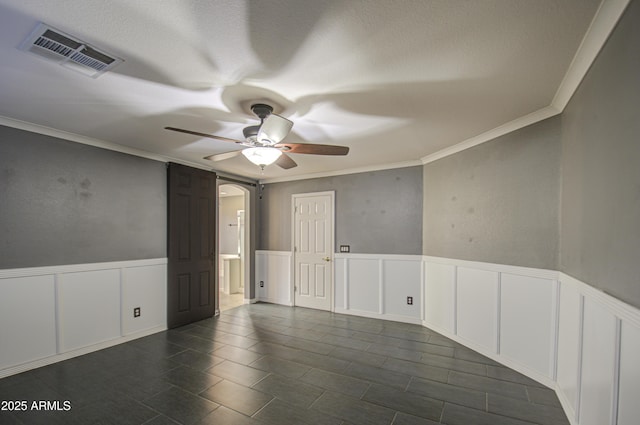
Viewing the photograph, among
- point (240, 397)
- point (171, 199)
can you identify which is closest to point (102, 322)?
point (171, 199)

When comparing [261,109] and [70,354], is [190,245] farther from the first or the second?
[261,109]

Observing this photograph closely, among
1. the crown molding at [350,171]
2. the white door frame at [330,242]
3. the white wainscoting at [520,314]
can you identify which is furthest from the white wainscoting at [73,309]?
the crown molding at [350,171]

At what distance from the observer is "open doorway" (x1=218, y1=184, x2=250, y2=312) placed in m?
5.85

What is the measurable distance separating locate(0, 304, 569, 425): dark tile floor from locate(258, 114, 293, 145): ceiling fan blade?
2.11 m

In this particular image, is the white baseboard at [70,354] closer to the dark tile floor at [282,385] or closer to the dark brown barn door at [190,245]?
the dark tile floor at [282,385]

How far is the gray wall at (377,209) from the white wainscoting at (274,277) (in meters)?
0.31

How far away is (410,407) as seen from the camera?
91.2 inches

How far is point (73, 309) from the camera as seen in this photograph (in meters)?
3.22

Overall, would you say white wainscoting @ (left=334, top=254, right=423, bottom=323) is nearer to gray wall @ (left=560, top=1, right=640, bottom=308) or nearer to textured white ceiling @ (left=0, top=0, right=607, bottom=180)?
textured white ceiling @ (left=0, top=0, right=607, bottom=180)


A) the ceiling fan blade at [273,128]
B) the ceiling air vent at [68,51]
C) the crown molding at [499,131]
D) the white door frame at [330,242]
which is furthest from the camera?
the white door frame at [330,242]

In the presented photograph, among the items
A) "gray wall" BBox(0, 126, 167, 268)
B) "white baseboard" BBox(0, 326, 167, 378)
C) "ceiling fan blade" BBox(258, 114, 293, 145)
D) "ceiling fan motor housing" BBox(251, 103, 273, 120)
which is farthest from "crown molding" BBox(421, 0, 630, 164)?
"white baseboard" BBox(0, 326, 167, 378)

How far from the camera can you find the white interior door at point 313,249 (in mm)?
5238

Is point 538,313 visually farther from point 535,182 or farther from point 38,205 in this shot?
point 38,205

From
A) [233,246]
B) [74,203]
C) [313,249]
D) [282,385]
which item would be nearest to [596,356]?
[282,385]
